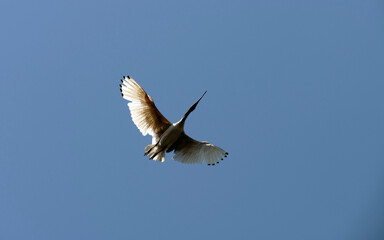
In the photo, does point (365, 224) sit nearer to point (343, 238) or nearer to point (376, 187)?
point (376, 187)

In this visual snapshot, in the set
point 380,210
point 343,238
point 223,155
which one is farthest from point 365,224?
point 223,155

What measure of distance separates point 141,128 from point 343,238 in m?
67.5

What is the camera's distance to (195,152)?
16703mm

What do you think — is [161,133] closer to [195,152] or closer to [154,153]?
[154,153]

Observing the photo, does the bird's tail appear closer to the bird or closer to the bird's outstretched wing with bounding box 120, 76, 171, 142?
the bird

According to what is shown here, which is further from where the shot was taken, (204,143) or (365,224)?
(365,224)

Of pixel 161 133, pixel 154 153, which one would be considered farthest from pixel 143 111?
pixel 154 153

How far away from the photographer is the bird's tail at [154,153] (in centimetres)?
1580

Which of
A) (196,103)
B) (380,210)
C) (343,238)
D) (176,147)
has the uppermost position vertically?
(380,210)

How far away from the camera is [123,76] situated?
50.8 ft

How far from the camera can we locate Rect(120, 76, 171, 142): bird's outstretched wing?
1552 cm

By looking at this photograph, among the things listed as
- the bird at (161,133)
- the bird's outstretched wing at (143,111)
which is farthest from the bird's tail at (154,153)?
the bird's outstretched wing at (143,111)

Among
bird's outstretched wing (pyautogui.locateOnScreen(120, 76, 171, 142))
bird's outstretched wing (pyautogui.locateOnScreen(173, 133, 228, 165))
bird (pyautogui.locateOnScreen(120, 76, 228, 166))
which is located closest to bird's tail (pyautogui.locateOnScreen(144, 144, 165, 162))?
bird (pyautogui.locateOnScreen(120, 76, 228, 166))

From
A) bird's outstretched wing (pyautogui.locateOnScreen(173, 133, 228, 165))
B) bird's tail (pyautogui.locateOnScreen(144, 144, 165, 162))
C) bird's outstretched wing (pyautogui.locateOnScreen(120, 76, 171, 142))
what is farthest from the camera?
bird's outstretched wing (pyautogui.locateOnScreen(173, 133, 228, 165))
